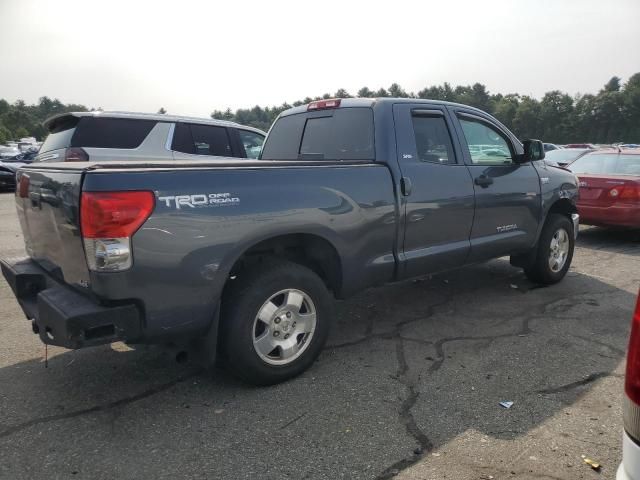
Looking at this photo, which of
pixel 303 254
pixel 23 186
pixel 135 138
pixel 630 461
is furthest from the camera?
pixel 135 138

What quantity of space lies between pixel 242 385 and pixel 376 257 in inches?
53.4

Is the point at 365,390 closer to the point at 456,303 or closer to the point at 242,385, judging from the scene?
the point at 242,385

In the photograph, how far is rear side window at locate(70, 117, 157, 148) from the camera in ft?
22.6

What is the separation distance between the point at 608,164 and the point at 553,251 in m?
4.28

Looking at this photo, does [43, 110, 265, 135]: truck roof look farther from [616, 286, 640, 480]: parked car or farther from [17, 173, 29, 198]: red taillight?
[616, 286, 640, 480]: parked car

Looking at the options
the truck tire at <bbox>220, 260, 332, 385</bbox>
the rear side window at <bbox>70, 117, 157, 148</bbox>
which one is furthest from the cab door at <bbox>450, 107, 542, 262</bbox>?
the rear side window at <bbox>70, 117, 157, 148</bbox>

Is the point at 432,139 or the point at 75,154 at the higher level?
the point at 432,139

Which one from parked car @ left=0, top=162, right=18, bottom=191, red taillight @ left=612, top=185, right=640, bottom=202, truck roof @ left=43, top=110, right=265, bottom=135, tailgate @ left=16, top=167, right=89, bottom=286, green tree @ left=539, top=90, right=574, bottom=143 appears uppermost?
green tree @ left=539, top=90, right=574, bottom=143

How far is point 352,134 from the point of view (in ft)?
13.8

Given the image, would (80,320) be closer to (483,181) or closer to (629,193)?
(483,181)

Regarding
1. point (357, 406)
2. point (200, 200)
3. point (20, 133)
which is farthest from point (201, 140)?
point (20, 133)

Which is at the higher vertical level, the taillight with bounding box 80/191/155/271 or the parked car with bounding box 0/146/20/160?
the taillight with bounding box 80/191/155/271

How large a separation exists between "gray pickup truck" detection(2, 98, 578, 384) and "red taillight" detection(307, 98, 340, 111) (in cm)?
2

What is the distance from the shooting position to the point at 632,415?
1.58 meters
